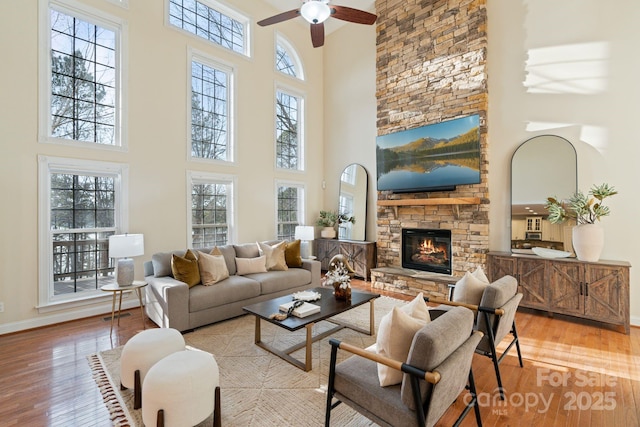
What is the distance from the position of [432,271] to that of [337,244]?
6.94 feet

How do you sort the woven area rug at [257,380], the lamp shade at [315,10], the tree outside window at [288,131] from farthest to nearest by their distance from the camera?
1. the tree outside window at [288,131]
2. the lamp shade at [315,10]
3. the woven area rug at [257,380]

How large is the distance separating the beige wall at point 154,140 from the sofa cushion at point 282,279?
5.39 ft

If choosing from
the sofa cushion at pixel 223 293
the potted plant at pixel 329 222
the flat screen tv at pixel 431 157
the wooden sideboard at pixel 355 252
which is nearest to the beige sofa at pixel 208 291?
the sofa cushion at pixel 223 293

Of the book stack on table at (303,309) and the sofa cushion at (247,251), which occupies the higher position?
the sofa cushion at (247,251)

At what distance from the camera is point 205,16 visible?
221 inches

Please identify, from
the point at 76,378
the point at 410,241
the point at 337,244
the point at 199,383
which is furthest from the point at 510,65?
the point at 76,378

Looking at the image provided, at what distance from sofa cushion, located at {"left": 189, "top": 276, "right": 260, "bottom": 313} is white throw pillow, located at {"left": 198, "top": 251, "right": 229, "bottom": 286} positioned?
84 mm

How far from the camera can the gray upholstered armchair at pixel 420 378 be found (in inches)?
58.6

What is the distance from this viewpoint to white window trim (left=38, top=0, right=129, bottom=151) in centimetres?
382

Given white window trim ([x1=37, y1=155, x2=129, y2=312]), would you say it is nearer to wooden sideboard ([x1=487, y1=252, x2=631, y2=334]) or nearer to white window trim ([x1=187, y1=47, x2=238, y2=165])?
white window trim ([x1=187, y1=47, x2=238, y2=165])

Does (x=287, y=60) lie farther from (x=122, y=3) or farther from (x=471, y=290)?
(x=471, y=290)

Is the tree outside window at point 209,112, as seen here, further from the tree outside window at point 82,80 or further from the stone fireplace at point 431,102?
the stone fireplace at point 431,102

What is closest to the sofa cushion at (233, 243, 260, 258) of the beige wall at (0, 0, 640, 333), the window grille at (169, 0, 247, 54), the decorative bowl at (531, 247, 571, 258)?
the beige wall at (0, 0, 640, 333)

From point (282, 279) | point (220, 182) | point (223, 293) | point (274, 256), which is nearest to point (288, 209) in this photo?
point (220, 182)
